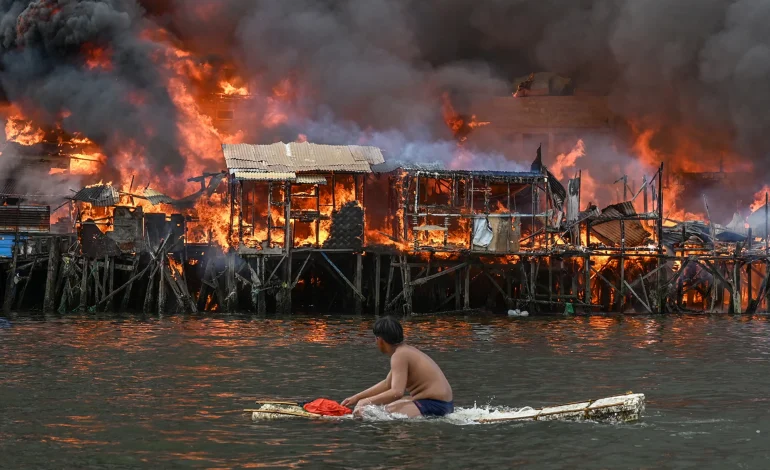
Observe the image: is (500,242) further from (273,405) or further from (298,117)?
(273,405)

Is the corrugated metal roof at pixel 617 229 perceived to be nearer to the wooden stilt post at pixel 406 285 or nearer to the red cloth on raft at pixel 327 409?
the wooden stilt post at pixel 406 285

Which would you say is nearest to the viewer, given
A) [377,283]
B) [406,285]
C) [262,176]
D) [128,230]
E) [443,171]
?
[406,285]

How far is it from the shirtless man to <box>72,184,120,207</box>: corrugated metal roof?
3441cm

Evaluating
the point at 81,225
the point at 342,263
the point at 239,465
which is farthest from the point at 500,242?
the point at 239,465

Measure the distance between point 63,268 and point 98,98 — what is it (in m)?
15.9

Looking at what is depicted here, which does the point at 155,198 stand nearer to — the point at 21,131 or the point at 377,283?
the point at 377,283

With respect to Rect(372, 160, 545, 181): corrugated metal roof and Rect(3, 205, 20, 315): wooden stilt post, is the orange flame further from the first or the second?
Rect(372, 160, 545, 181): corrugated metal roof

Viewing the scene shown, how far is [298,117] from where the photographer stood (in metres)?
58.8

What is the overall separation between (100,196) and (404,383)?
117 ft

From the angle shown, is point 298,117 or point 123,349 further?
point 298,117

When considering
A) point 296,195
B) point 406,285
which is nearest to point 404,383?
point 406,285

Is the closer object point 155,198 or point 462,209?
point 462,209

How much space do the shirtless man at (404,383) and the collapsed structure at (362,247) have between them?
2640cm

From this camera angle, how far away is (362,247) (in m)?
42.5
